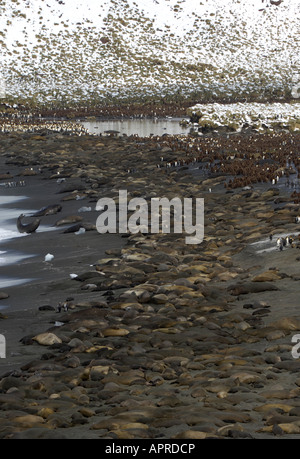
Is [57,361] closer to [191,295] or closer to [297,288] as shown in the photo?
[191,295]

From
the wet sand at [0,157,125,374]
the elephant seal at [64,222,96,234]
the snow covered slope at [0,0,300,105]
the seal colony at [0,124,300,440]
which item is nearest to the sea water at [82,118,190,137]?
the snow covered slope at [0,0,300,105]

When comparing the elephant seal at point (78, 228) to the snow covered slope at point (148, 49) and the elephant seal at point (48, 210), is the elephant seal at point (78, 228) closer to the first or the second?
the elephant seal at point (48, 210)

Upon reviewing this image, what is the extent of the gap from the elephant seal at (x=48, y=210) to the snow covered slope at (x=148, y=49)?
155ft

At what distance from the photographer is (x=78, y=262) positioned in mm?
16281

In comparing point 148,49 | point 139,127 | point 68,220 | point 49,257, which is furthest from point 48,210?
point 148,49

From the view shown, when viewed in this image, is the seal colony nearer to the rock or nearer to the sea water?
the rock

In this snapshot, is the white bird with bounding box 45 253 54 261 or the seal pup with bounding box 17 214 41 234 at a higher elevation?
the seal pup with bounding box 17 214 41 234

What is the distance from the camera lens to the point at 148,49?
278ft

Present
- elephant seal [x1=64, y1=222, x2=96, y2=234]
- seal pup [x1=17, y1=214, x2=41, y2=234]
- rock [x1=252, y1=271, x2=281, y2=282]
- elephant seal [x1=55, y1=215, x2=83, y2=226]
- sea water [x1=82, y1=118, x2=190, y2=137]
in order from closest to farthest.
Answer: rock [x1=252, y1=271, x2=281, y2=282] < elephant seal [x1=64, y1=222, x2=96, y2=234] < seal pup [x1=17, y1=214, x2=41, y2=234] < elephant seal [x1=55, y1=215, x2=83, y2=226] < sea water [x1=82, y1=118, x2=190, y2=137]

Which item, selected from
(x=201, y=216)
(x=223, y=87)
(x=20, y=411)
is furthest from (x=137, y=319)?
(x=223, y=87)

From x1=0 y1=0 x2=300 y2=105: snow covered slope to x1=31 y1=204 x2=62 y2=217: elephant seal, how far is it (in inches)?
1863

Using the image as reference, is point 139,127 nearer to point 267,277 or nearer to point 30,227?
point 30,227

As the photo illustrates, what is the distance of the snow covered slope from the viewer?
7381 centimetres

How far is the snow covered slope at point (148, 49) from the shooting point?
242 feet
